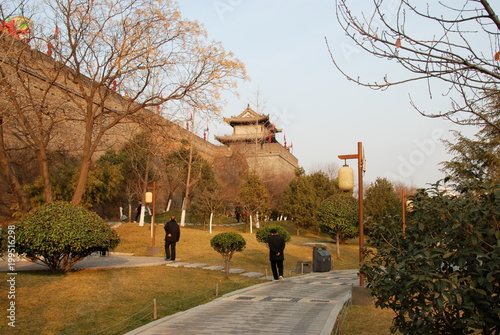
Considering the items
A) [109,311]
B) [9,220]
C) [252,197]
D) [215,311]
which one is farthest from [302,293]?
[252,197]

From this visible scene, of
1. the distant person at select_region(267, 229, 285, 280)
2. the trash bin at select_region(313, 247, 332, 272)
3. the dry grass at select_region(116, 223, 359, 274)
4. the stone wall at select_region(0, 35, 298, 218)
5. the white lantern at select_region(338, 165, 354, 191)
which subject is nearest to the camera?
the white lantern at select_region(338, 165, 354, 191)

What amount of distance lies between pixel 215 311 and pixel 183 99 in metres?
8.25

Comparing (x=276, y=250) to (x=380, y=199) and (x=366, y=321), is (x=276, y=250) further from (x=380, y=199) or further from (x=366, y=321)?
(x=380, y=199)

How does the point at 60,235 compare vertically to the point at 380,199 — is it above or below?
below

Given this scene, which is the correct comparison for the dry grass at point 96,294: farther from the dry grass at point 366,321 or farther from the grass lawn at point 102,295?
the dry grass at point 366,321

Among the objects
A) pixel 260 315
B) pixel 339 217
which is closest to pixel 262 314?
pixel 260 315

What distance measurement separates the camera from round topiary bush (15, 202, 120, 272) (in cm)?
785

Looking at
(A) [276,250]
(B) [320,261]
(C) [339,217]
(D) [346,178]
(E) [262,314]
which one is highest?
(D) [346,178]

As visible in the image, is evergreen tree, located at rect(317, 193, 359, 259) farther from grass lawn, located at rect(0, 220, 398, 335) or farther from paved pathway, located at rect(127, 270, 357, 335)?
paved pathway, located at rect(127, 270, 357, 335)

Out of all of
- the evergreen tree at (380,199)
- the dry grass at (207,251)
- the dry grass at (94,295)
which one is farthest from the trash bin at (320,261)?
the evergreen tree at (380,199)

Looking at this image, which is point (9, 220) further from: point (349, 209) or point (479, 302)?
point (479, 302)

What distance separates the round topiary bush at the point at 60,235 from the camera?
7852mm

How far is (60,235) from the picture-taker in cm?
797

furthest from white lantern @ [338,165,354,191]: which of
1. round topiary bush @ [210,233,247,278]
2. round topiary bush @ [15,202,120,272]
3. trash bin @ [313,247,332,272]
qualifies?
trash bin @ [313,247,332,272]
